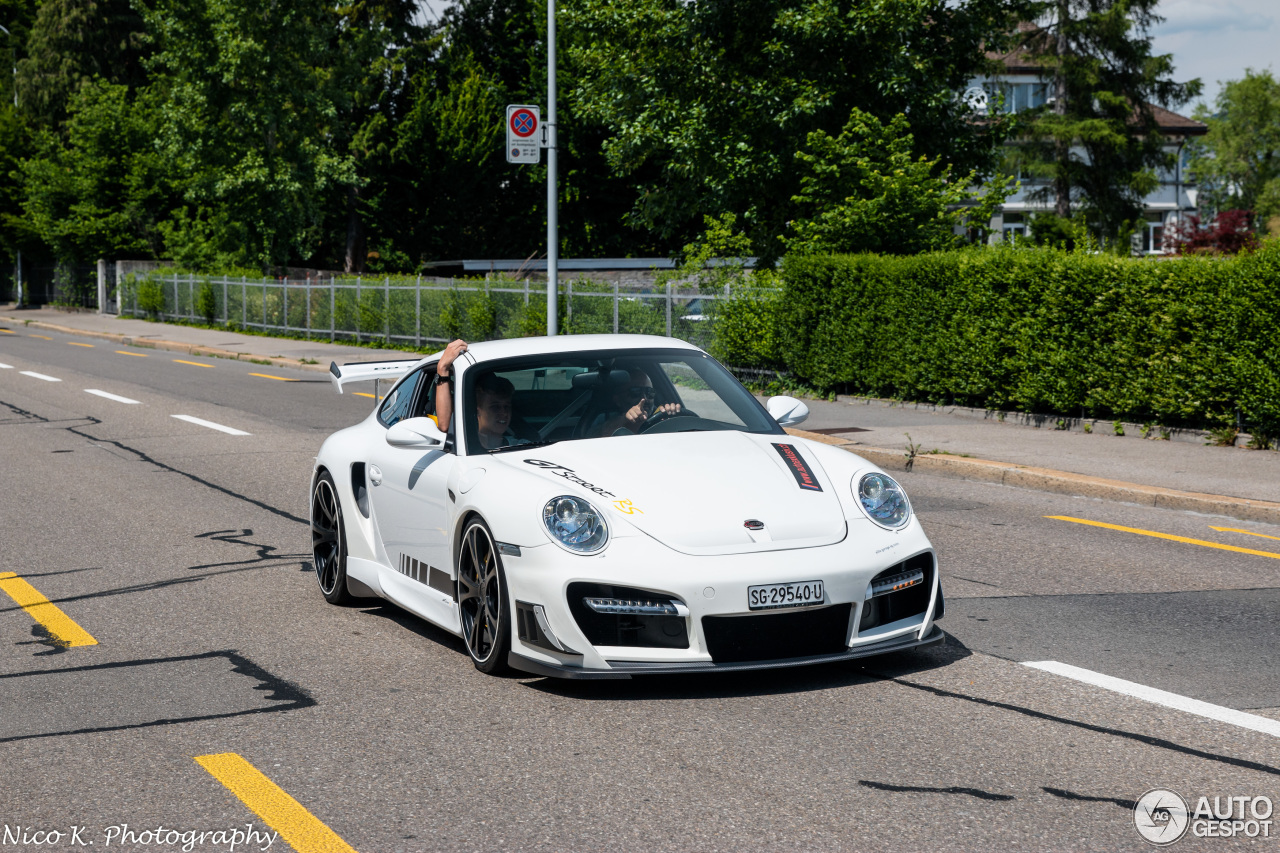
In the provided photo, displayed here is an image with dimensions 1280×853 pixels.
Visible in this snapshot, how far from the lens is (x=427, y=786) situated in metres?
4.34

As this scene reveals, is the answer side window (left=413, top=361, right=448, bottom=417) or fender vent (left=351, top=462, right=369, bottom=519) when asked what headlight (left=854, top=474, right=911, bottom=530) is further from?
fender vent (left=351, top=462, right=369, bottom=519)

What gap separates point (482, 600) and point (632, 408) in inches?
48.4

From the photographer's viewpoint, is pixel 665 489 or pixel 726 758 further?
pixel 665 489

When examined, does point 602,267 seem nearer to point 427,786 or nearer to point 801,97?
point 801,97

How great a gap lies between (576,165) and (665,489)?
55976mm

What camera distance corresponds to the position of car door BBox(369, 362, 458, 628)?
608 centimetres

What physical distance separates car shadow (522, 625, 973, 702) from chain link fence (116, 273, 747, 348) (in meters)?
17.0

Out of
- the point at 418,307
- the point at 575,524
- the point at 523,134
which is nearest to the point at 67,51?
the point at 418,307

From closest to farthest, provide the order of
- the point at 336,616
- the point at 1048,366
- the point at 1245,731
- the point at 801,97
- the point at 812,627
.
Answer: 1. the point at 1245,731
2. the point at 812,627
3. the point at 336,616
4. the point at 1048,366
5. the point at 801,97

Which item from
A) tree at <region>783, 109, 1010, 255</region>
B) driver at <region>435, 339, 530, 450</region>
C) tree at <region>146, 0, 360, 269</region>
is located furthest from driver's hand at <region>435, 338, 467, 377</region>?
tree at <region>146, 0, 360, 269</region>

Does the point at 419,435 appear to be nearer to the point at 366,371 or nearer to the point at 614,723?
the point at 366,371

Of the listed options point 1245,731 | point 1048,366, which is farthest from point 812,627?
point 1048,366

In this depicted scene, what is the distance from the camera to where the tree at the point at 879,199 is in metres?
21.1

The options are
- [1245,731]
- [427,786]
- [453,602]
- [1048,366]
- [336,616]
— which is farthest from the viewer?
[1048,366]
